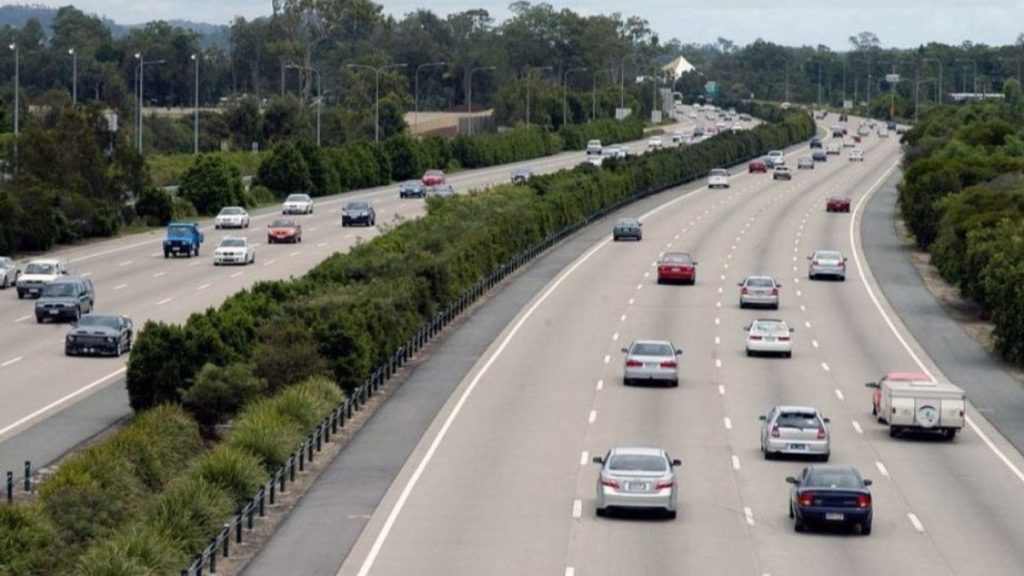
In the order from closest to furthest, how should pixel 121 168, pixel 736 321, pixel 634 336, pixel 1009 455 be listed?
pixel 1009 455 → pixel 634 336 → pixel 736 321 → pixel 121 168

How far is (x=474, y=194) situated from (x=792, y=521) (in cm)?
6191

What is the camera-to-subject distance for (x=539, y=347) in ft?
209

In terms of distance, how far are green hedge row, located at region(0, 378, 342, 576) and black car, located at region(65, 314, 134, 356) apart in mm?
12874

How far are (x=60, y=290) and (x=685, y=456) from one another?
3195cm

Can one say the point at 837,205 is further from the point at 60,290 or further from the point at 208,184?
the point at 60,290

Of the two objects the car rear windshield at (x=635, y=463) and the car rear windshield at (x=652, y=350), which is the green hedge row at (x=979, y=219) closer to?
the car rear windshield at (x=652, y=350)

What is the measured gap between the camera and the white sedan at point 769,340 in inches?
2452

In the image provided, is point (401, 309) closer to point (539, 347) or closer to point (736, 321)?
point (539, 347)

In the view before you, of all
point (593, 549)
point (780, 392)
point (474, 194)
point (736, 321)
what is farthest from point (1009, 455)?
point (474, 194)

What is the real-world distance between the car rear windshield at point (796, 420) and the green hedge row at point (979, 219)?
20255 mm

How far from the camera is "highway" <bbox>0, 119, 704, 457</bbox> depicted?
54.3m

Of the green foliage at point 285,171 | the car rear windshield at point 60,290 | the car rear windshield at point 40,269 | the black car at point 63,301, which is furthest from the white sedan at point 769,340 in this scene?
the green foliage at point 285,171

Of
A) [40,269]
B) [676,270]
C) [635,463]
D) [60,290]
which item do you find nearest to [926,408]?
[635,463]

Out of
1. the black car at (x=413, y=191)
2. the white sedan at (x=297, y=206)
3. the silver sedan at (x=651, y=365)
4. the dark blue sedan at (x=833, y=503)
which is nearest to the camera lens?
the dark blue sedan at (x=833, y=503)
